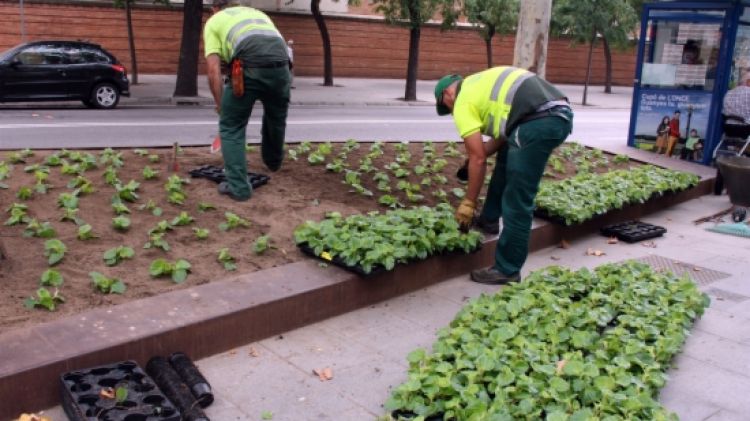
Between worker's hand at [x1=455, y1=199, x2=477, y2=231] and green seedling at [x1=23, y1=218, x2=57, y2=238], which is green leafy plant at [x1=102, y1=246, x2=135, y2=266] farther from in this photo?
worker's hand at [x1=455, y1=199, x2=477, y2=231]

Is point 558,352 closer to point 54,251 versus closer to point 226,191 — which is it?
point 54,251

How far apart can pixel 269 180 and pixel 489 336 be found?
128 inches

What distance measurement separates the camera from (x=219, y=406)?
138 inches

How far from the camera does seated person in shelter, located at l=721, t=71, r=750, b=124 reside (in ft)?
32.0

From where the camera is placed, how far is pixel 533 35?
8398mm

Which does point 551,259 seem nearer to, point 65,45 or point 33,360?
point 33,360

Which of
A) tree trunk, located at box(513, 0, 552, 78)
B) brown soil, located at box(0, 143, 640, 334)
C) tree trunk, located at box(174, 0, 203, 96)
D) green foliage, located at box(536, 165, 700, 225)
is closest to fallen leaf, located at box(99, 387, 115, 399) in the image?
brown soil, located at box(0, 143, 640, 334)

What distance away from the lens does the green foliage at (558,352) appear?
3.24 metres

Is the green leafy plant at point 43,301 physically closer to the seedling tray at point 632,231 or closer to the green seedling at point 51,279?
the green seedling at point 51,279

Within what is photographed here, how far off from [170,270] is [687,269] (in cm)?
419

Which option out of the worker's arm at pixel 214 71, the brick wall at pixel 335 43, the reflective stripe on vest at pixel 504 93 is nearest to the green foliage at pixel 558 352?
the reflective stripe on vest at pixel 504 93

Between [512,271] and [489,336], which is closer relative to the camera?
[489,336]

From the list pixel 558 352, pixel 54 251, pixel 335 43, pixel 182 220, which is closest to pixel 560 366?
pixel 558 352

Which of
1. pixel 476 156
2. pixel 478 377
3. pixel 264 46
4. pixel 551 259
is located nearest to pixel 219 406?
pixel 478 377
